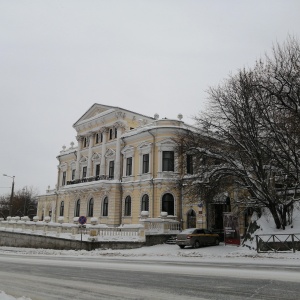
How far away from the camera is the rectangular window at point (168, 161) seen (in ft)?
126

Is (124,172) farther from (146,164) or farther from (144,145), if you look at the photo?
(144,145)

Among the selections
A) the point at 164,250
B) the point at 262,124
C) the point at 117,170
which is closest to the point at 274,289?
the point at 262,124

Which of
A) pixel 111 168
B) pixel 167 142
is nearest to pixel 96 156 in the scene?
pixel 111 168

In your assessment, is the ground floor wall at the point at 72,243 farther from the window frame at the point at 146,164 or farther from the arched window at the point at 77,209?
the window frame at the point at 146,164

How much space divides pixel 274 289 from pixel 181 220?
27963 mm

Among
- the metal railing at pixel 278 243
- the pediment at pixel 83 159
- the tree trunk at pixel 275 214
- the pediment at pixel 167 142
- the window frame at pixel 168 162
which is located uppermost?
the pediment at pixel 83 159

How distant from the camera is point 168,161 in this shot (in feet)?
126

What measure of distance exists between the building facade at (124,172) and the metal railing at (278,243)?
9.38 metres

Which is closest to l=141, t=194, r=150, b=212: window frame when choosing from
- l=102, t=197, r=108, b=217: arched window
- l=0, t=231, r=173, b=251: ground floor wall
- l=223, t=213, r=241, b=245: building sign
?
l=102, t=197, r=108, b=217: arched window

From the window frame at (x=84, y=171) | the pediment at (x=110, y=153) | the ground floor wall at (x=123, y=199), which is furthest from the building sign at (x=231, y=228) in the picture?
the window frame at (x=84, y=171)

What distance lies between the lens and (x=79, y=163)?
50.1 m

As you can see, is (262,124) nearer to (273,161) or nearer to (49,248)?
(273,161)

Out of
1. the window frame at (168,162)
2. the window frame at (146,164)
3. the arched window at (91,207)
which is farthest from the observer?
the arched window at (91,207)

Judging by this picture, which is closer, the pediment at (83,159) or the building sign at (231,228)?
the building sign at (231,228)
